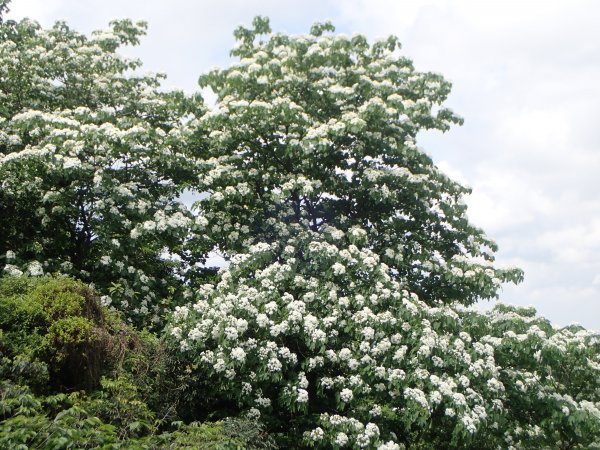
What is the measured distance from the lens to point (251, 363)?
893cm

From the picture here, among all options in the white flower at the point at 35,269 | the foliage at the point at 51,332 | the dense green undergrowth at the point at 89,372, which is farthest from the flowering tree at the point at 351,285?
the white flower at the point at 35,269

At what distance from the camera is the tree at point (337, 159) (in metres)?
11.2

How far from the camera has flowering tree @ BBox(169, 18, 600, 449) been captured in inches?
350

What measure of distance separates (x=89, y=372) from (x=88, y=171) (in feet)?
14.0

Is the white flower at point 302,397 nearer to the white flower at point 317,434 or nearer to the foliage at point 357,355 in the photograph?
the foliage at point 357,355

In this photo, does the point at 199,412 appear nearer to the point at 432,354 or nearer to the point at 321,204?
the point at 432,354

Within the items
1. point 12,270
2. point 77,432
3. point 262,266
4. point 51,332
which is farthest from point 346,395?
point 12,270

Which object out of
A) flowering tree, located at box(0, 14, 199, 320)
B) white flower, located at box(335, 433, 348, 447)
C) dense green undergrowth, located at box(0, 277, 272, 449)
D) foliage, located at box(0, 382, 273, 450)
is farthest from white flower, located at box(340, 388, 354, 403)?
flowering tree, located at box(0, 14, 199, 320)

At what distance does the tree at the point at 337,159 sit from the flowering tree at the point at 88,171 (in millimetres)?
1157

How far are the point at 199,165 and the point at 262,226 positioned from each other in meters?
1.80

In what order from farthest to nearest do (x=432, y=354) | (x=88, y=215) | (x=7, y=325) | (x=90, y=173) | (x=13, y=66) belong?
(x=13, y=66) → (x=88, y=215) → (x=90, y=173) → (x=432, y=354) → (x=7, y=325)

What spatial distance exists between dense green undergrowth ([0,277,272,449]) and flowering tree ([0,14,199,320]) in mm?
2040

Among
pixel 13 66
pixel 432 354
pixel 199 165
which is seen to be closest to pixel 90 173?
pixel 199 165

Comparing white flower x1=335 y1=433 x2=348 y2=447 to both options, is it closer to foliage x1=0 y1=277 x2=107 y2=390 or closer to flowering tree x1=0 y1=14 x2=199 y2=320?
foliage x1=0 y1=277 x2=107 y2=390
